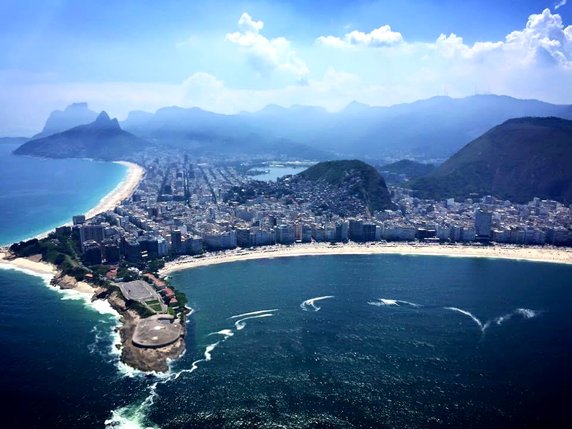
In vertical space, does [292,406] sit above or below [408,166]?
below

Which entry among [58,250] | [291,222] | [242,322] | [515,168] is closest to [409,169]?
[515,168]

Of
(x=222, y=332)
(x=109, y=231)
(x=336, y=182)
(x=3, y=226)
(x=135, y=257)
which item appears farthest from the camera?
(x=336, y=182)

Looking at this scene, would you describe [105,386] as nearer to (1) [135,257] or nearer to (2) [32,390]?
(2) [32,390]

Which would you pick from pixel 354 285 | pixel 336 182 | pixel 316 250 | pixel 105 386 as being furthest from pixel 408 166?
pixel 105 386

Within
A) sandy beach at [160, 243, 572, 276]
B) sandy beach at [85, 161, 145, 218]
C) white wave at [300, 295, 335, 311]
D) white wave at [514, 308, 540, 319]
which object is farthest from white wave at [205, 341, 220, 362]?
sandy beach at [85, 161, 145, 218]

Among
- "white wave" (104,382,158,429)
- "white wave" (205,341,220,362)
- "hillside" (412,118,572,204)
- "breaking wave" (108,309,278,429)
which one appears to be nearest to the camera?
"white wave" (104,382,158,429)

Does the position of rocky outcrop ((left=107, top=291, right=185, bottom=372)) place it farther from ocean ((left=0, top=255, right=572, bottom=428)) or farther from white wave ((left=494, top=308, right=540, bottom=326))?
white wave ((left=494, top=308, right=540, bottom=326))

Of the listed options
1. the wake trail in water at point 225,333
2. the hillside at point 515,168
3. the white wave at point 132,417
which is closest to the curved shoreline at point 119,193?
the wake trail in water at point 225,333
